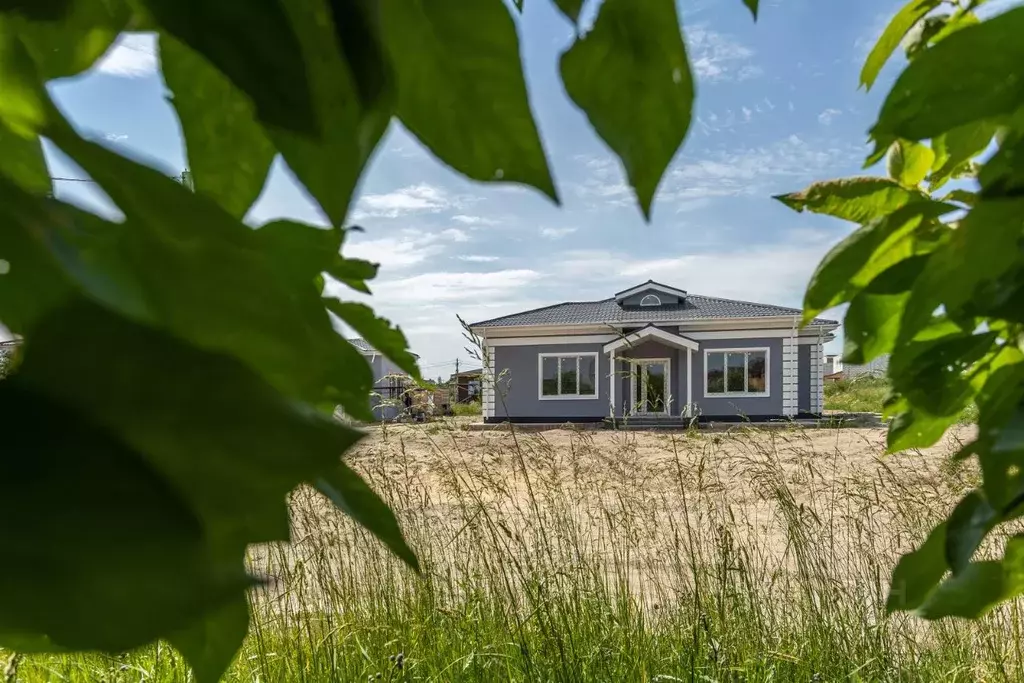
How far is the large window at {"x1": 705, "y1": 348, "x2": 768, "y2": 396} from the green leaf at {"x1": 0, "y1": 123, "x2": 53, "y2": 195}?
15.6 m

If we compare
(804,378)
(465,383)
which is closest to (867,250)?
(465,383)

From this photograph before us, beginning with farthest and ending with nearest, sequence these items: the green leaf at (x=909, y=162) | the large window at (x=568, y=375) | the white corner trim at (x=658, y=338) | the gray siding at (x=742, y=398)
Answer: the large window at (x=568, y=375) → the white corner trim at (x=658, y=338) → the gray siding at (x=742, y=398) → the green leaf at (x=909, y=162)

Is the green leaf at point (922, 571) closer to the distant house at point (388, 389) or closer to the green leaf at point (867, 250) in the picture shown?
the green leaf at point (867, 250)

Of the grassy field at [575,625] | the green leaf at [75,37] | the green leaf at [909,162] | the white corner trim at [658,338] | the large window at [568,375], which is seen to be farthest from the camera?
the large window at [568,375]

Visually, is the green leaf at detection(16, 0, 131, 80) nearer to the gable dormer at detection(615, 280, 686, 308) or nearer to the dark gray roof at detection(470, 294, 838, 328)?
the dark gray roof at detection(470, 294, 838, 328)

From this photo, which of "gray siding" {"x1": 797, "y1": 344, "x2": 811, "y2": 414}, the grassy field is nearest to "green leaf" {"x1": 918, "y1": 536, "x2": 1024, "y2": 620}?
the grassy field

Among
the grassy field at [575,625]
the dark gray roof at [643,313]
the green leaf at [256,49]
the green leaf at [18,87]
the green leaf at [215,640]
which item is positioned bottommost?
the grassy field at [575,625]

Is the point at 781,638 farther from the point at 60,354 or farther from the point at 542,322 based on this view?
the point at 542,322

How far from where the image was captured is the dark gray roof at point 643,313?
15.4 meters

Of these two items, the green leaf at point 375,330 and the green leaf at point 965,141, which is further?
the green leaf at point 965,141

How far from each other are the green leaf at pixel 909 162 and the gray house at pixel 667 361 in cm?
1432

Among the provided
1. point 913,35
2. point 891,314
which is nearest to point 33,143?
point 891,314

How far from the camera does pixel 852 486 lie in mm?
4066

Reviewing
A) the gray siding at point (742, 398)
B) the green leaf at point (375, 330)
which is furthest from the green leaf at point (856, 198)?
the gray siding at point (742, 398)
